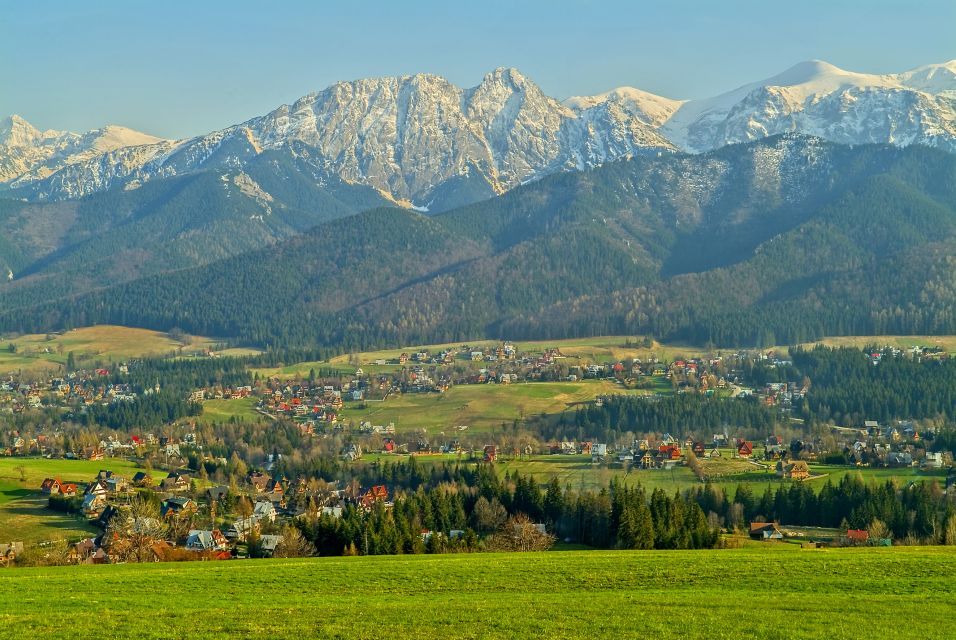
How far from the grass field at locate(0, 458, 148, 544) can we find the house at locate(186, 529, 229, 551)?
9.76 meters

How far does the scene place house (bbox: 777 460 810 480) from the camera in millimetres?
106562

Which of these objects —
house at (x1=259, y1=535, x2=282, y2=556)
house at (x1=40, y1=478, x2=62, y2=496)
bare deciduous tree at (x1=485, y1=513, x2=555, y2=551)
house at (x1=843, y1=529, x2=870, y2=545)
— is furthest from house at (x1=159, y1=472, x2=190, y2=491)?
house at (x1=843, y1=529, x2=870, y2=545)

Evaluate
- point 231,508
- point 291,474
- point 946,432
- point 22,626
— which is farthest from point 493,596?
point 946,432

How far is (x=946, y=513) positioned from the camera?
8081cm

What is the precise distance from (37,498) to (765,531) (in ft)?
205

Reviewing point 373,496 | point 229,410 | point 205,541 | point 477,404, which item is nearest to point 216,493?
point 373,496

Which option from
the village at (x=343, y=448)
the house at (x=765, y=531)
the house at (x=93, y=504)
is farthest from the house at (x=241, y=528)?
the house at (x=765, y=531)

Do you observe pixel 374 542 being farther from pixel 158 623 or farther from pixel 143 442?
pixel 143 442

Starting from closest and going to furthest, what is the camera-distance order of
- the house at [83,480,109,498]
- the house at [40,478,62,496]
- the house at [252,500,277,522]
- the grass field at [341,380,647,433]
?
the house at [252,500,277,522] < the house at [83,480,109,498] < the house at [40,478,62,496] < the grass field at [341,380,647,433]

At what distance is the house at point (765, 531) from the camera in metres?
79.9

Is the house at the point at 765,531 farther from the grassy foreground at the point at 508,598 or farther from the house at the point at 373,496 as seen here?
the house at the point at 373,496

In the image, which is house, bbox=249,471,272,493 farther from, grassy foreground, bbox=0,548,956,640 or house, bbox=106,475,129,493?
grassy foreground, bbox=0,548,956,640

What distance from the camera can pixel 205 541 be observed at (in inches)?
2970

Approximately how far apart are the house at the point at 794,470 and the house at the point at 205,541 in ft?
181
